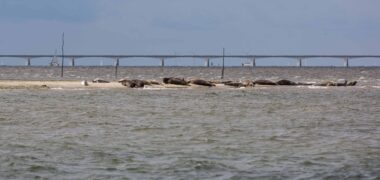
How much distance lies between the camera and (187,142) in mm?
22062

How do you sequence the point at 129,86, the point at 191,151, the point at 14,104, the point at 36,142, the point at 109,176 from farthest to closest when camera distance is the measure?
the point at 129,86 → the point at 14,104 → the point at 36,142 → the point at 191,151 → the point at 109,176

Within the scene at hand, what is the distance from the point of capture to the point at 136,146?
2088cm

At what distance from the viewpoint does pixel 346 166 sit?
17344 mm

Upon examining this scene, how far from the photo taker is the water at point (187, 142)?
16.6 meters

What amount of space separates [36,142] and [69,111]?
44.9 feet

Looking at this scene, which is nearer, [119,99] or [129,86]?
[119,99]

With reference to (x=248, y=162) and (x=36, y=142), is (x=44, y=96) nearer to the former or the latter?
(x=36, y=142)

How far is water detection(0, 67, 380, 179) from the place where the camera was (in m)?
16.6

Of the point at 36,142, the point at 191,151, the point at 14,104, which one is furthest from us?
the point at 14,104

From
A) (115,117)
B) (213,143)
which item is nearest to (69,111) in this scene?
(115,117)

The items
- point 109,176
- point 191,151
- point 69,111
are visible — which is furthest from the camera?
point 69,111

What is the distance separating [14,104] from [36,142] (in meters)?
19.1

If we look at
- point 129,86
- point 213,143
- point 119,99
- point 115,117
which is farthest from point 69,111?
point 129,86

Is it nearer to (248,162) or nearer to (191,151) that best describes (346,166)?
(248,162)
